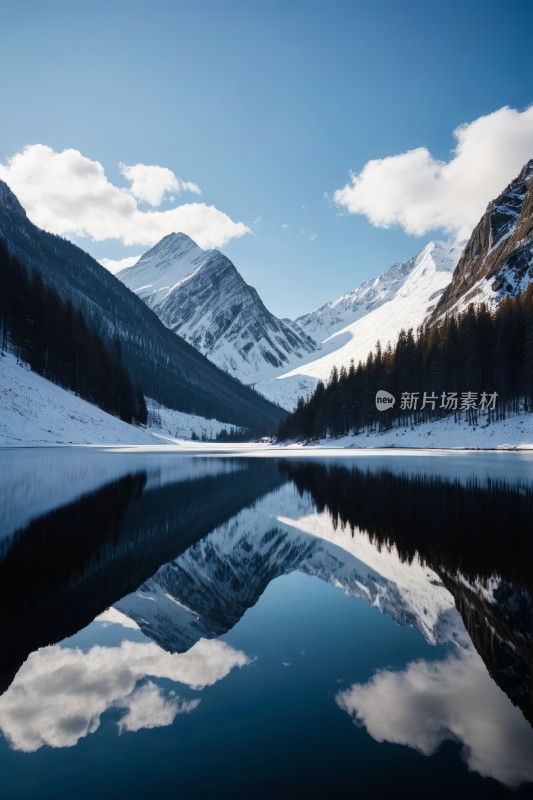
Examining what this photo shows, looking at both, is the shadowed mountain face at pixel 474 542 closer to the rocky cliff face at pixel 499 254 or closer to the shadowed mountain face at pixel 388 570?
the shadowed mountain face at pixel 388 570

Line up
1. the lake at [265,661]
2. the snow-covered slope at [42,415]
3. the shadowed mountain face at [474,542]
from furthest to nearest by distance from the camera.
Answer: the snow-covered slope at [42,415]
the shadowed mountain face at [474,542]
the lake at [265,661]

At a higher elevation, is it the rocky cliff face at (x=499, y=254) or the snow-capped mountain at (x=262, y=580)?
the rocky cliff face at (x=499, y=254)

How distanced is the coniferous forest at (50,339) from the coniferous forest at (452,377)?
165ft

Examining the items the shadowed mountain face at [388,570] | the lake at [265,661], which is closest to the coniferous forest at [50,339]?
the shadowed mountain face at [388,570]

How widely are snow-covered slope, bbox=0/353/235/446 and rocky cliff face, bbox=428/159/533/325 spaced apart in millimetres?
96168

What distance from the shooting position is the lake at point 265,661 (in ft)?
11.6

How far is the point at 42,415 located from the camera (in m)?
60.4

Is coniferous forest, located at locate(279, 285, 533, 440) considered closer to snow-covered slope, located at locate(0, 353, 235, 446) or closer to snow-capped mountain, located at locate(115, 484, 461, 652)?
snow-covered slope, located at locate(0, 353, 235, 446)

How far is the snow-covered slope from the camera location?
182 feet

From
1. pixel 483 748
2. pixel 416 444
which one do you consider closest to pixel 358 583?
pixel 483 748
